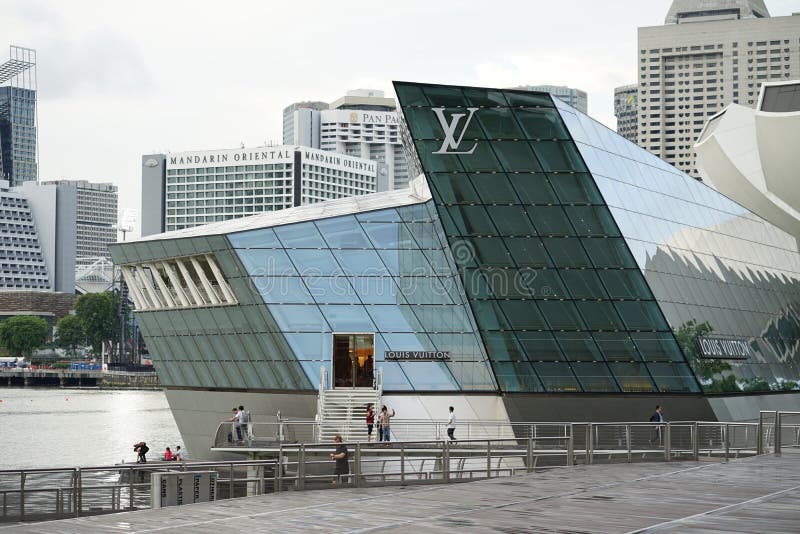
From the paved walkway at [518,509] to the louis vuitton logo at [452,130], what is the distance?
22107 mm

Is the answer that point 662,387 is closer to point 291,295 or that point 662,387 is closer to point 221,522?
point 291,295

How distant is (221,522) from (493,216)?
28.5m

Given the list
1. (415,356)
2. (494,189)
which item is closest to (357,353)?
(415,356)

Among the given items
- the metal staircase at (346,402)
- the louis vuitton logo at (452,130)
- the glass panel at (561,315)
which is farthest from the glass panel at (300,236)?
the glass panel at (561,315)

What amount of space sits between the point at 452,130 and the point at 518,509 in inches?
1076

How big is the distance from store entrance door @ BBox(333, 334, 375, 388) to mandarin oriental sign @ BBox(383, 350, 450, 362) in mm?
675

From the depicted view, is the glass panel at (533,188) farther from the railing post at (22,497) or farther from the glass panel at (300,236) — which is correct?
the railing post at (22,497)

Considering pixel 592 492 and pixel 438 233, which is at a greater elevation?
pixel 438 233

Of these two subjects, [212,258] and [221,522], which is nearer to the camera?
[221,522]

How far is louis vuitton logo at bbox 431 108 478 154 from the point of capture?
4362 cm

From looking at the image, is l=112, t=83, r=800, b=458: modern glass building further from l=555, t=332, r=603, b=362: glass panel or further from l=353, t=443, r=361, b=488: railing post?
l=353, t=443, r=361, b=488: railing post

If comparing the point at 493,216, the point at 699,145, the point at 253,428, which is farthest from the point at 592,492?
the point at 699,145

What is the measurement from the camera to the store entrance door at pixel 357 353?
43.9 metres

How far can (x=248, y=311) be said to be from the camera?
4522 cm
